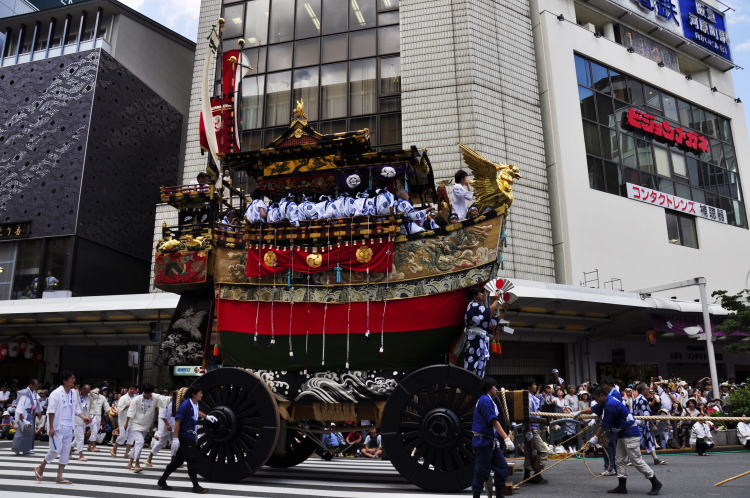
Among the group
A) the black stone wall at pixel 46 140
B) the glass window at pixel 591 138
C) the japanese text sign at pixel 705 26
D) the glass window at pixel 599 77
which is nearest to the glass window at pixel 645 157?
the glass window at pixel 591 138

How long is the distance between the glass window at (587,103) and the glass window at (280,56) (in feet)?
42.0

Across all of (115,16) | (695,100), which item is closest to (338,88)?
(115,16)

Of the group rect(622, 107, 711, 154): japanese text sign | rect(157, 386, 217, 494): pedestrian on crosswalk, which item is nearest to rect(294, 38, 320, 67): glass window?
rect(622, 107, 711, 154): japanese text sign

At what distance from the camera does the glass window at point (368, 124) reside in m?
23.6

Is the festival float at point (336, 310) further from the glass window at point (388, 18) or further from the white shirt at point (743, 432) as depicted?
the glass window at point (388, 18)

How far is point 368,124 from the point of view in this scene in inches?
934

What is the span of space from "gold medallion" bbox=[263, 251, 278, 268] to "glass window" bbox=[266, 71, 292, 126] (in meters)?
16.5

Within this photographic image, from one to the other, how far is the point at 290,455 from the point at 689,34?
104ft

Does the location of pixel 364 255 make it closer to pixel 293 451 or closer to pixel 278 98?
pixel 293 451

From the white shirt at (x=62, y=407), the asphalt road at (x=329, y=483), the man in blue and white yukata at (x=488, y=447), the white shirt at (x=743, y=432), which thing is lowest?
the asphalt road at (x=329, y=483)

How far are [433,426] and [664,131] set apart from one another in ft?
84.9

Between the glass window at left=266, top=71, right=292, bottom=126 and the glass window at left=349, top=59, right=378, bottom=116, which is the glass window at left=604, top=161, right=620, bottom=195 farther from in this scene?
the glass window at left=266, top=71, right=292, bottom=126

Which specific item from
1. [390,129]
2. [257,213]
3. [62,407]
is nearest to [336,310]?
[257,213]

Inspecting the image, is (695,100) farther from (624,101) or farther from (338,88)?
(338,88)
